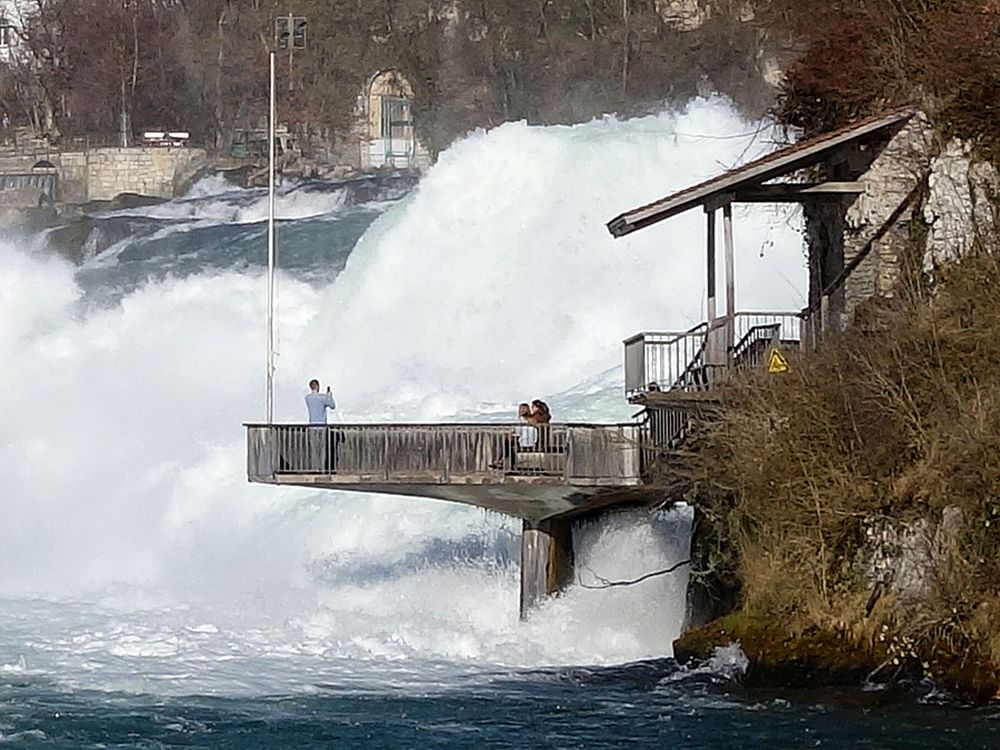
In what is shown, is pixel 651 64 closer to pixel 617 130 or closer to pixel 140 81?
pixel 140 81

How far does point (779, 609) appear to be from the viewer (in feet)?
77.6

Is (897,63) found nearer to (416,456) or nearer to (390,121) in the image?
(416,456)

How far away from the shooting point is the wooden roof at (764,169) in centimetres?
2614

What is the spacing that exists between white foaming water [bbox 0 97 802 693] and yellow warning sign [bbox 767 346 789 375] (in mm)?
3988

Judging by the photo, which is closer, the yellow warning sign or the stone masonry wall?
the yellow warning sign

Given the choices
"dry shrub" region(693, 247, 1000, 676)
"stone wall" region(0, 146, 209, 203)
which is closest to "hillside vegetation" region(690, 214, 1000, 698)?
"dry shrub" region(693, 247, 1000, 676)

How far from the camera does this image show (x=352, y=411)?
41719 millimetres

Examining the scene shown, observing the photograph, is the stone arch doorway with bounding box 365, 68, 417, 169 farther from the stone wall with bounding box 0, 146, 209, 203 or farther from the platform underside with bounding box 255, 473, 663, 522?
the platform underside with bounding box 255, 473, 663, 522

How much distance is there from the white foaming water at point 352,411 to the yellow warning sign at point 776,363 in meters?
3.99

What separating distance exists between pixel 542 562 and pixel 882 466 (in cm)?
636

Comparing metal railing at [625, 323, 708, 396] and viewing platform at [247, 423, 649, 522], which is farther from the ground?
metal railing at [625, 323, 708, 396]

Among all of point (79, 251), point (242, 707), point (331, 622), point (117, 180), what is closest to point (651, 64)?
point (117, 180)

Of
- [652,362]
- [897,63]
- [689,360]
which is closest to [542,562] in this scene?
[652,362]

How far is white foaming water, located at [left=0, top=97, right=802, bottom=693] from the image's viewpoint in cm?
2788
